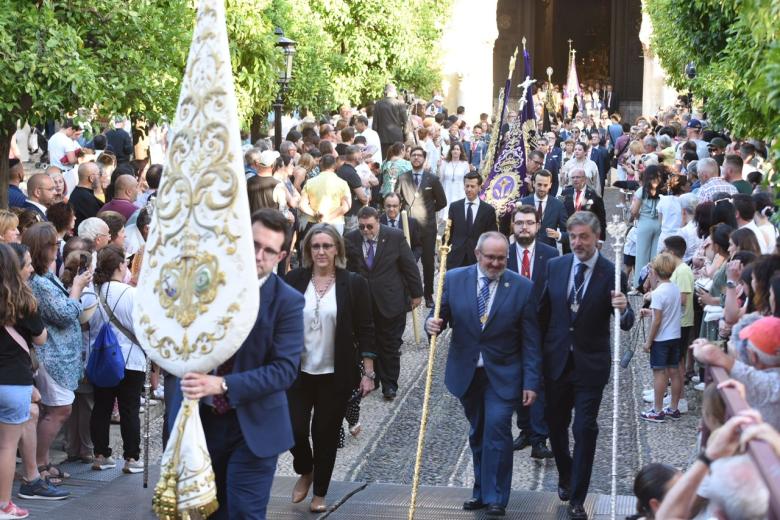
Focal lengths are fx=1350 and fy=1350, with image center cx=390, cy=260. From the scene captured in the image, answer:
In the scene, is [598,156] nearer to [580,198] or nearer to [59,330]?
[580,198]

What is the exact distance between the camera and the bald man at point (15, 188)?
1292 centimetres

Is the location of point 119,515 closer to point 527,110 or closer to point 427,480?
point 427,480

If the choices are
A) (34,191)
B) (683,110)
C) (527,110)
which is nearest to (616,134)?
(683,110)

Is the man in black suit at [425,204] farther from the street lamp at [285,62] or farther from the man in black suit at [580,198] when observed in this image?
the street lamp at [285,62]

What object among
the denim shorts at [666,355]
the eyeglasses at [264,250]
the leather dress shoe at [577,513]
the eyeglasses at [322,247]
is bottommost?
the leather dress shoe at [577,513]

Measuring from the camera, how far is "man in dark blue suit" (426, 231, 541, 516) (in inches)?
344

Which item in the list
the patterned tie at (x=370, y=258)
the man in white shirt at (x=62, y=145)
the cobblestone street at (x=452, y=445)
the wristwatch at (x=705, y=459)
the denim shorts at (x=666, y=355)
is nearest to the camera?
the wristwatch at (x=705, y=459)

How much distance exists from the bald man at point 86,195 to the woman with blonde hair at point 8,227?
12.1 feet

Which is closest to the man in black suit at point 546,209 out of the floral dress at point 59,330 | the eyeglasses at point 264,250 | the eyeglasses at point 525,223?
the eyeglasses at point 525,223

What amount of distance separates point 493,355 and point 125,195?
585cm

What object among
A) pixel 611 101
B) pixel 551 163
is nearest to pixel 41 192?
pixel 551 163

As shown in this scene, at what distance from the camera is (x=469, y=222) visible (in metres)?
14.6

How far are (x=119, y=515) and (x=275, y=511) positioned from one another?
100 centimetres

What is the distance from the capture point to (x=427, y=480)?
32.3ft
